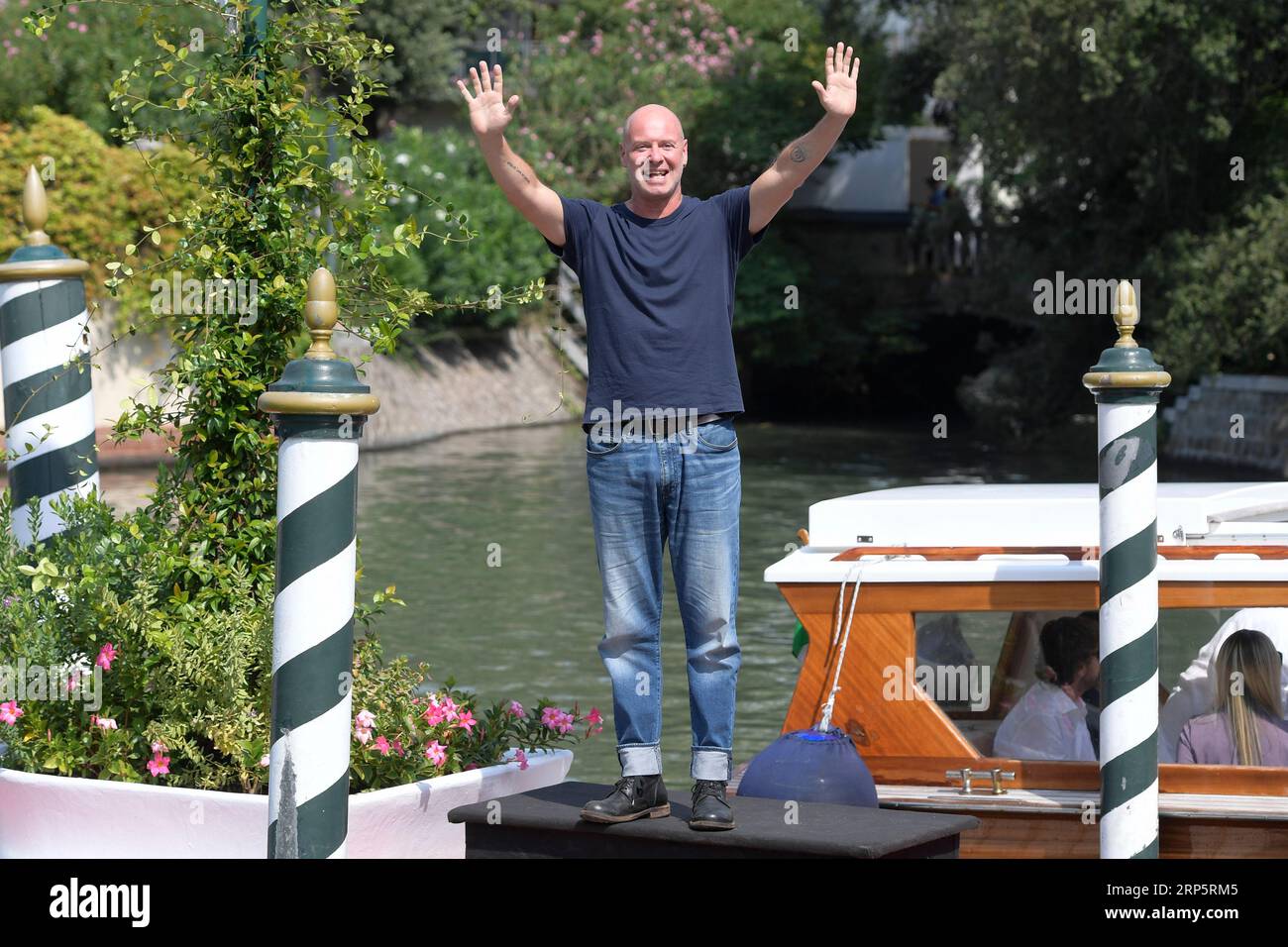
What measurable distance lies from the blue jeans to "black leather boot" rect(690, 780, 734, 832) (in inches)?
1.2

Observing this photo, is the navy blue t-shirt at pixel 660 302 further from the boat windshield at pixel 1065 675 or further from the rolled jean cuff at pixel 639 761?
the boat windshield at pixel 1065 675

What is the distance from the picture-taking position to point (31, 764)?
6430mm

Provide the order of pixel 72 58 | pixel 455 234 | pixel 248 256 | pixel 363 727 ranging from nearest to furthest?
1. pixel 363 727
2. pixel 248 256
3. pixel 72 58
4. pixel 455 234

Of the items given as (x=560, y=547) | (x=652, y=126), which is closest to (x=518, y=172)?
(x=652, y=126)

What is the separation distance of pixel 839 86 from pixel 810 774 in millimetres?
2249

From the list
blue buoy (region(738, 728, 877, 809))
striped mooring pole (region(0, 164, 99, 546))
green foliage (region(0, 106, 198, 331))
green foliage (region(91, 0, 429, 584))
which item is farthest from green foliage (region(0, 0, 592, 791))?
green foliage (region(0, 106, 198, 331))

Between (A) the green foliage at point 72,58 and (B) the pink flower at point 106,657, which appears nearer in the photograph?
(B) the pink flower at point 106,657

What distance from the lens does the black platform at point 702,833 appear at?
525 cm

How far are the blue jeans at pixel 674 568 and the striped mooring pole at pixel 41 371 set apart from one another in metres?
3.07

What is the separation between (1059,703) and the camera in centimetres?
713

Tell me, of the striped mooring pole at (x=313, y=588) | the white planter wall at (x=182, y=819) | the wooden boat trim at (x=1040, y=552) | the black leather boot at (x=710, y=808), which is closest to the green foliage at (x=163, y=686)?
the white planter wall at (x=182, y=819)

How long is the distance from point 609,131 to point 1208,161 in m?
12.1

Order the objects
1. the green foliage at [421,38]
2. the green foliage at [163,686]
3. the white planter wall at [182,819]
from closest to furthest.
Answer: the white planter wall at [182,819] < the green foliage at [163,686] < the green foliage at [421,38]

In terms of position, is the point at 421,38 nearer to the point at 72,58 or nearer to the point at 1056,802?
the point at 72,58
